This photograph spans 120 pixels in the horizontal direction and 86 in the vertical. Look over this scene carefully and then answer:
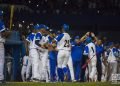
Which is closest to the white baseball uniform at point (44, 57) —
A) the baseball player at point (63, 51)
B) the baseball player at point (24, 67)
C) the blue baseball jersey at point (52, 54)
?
the blue baseball jersey at point (52, 54)

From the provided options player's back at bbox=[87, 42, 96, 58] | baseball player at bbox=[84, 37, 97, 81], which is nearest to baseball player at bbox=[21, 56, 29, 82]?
baseball player at bbox=[84, 37, 97, 81]

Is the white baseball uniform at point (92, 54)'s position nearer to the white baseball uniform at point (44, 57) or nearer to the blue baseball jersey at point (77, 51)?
the blue baseball jersey at point (77, 51)

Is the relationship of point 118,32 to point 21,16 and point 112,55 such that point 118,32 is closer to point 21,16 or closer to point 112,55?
point 21,16

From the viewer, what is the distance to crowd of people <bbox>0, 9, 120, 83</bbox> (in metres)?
20.2

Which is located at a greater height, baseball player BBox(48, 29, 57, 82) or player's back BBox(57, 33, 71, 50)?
player's back BBox(57, 33, 71, 50)

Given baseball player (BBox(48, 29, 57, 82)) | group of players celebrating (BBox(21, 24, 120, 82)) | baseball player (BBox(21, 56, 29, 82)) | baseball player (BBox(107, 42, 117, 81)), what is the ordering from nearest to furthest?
1. group of players celebrating (BBox(21, 24, 120, 82))
2. baseball player (BBox(48, 29, 57, 82))
3. baseball player (BBox(21, 56, 29, 82))
4. baseball player (BBox(107, 42, 117, 81))

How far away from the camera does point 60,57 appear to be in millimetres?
20422

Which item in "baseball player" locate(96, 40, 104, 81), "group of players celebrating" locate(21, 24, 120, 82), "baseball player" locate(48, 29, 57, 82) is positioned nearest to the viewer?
"group of players celebrating" locate(21, 24, 120, 82)

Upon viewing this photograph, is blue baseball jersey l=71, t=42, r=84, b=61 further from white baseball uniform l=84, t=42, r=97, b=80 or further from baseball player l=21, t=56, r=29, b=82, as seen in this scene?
baseball player l=21, t=56, r=29, b=82

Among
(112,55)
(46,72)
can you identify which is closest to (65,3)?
(112,55)

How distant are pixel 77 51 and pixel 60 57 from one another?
1637mm

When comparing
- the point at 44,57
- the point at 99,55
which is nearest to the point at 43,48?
the point at 44,57

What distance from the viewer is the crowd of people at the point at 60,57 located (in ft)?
66.4

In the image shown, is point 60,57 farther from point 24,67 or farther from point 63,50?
point 24,67
